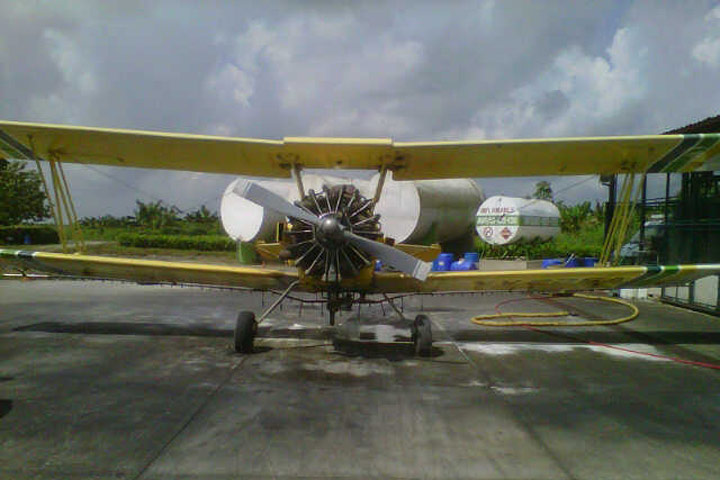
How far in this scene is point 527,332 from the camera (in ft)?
27.8

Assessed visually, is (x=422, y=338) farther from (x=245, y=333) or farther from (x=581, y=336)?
(x=581, y=336)

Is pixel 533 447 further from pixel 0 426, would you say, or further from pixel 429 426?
pixel 0 426

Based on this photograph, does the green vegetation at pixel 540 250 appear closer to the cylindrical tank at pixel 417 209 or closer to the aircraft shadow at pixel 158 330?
the cylindrical tank at pixel 417 209

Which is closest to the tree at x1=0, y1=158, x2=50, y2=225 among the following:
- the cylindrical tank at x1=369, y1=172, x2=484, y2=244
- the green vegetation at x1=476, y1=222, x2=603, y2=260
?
the cylindrical tank at x1=369, y1=172, x2=484, y2=244

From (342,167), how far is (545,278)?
3.45 m

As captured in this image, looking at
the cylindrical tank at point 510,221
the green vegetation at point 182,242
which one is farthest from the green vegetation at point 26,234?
the cylindrical tank at point 510,221

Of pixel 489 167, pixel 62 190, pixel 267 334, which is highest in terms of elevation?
pixel 489 167

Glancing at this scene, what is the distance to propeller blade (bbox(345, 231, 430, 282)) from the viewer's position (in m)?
5.87

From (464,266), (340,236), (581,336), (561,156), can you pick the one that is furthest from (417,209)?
(340,236)

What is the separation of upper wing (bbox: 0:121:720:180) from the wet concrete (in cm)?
276

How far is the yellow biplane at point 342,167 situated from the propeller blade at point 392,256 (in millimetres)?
13

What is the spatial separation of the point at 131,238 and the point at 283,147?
29.0 m

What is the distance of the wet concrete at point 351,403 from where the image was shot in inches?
133

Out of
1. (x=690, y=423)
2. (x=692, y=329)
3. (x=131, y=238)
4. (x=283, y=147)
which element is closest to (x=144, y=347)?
(x=283, y=147)
